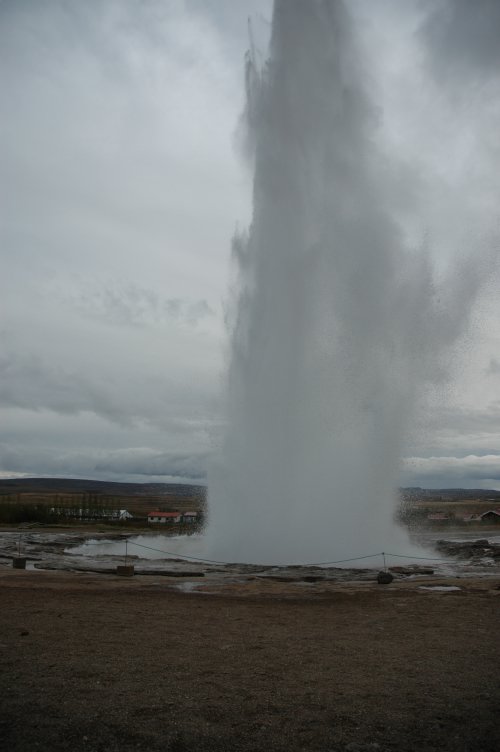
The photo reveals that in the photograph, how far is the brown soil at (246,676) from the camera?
15.5ft

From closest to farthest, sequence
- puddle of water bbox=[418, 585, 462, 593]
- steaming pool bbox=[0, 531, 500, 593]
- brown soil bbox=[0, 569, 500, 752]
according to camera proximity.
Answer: brown soil bbox=[0, 569, 500, 752] < puddle of water bbox=[418, 585, 462, 593] < steaming pool bbox=[0, 531, 500, 593]

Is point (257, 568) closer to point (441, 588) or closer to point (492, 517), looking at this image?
point (441, 588)

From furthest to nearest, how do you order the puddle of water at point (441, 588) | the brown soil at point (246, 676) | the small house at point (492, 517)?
the small house at point (492, 517)
the puddle of water at point (441, 588)
the brown soil at point (246, 676)

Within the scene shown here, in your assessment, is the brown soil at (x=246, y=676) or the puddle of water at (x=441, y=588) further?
the puddle of water at (x=441, y=588)

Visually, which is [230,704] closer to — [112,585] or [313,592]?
[313,592]

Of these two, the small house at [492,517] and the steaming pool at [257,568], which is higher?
the steaming pool at [257,568]

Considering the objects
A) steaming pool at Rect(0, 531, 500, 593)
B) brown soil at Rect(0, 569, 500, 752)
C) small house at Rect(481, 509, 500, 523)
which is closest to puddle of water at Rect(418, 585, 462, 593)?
steaming pool at Rect(0, 531, 500, 593)

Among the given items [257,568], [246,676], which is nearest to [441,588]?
[257,568]

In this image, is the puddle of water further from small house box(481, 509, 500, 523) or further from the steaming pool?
small house box(481, 509, 500, 523)

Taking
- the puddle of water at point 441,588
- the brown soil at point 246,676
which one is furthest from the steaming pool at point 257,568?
the brown soil at point 246,676

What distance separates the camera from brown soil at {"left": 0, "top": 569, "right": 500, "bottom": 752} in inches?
186

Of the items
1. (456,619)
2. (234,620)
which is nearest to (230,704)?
(234,620)

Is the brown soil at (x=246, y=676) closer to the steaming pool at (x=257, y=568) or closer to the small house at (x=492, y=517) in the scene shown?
the steaming pool at (x=257, y=568)

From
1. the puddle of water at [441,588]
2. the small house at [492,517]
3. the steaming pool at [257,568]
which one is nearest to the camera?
the puddle of water at [441,588]
